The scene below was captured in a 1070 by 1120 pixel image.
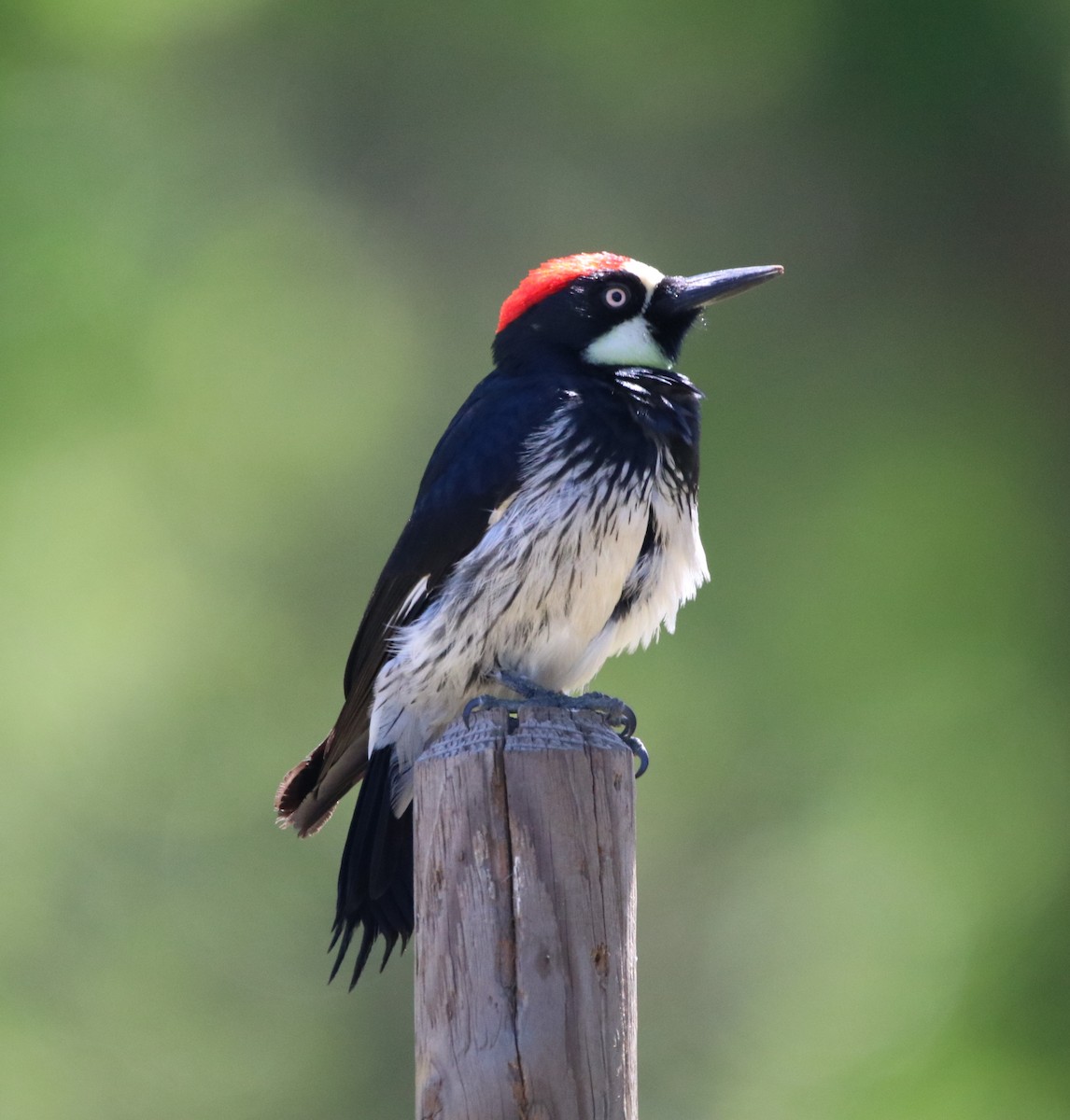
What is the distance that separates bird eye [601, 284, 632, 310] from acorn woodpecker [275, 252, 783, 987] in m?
0.09

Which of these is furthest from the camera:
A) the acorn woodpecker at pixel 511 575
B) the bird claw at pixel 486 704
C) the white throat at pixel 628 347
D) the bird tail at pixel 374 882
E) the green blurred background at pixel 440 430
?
the green blurred background at pixel 440 430

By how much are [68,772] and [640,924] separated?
3.65 meters

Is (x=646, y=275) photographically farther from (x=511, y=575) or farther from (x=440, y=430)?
(x=440, y=430)

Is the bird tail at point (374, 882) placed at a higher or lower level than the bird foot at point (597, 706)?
lower

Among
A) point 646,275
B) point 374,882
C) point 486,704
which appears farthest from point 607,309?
point 374,882

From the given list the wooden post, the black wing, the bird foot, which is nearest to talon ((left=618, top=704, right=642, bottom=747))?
the bird foot

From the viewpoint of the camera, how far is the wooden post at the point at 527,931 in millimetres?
2643

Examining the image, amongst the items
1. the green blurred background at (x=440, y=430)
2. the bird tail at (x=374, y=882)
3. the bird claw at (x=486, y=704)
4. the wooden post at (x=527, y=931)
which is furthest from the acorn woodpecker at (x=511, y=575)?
the green blurred background at (x=440, y=430)

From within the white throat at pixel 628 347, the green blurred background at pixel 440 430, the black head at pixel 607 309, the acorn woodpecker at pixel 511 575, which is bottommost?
the acorn woodpecker at pixel 511 575

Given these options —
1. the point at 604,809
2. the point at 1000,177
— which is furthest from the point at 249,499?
the point at 604,809

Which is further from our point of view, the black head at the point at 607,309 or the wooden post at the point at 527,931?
the black head at the point at 607,309

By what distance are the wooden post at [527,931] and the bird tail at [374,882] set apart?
3.32 ft

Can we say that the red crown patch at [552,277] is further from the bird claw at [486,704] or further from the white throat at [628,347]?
the bird claw at [486,704]

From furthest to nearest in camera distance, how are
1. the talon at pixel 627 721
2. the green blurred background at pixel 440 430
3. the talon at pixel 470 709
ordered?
the green blurred background at pixel 440 430
the talon at pixel 627 721
the talon at pixel 470 709
